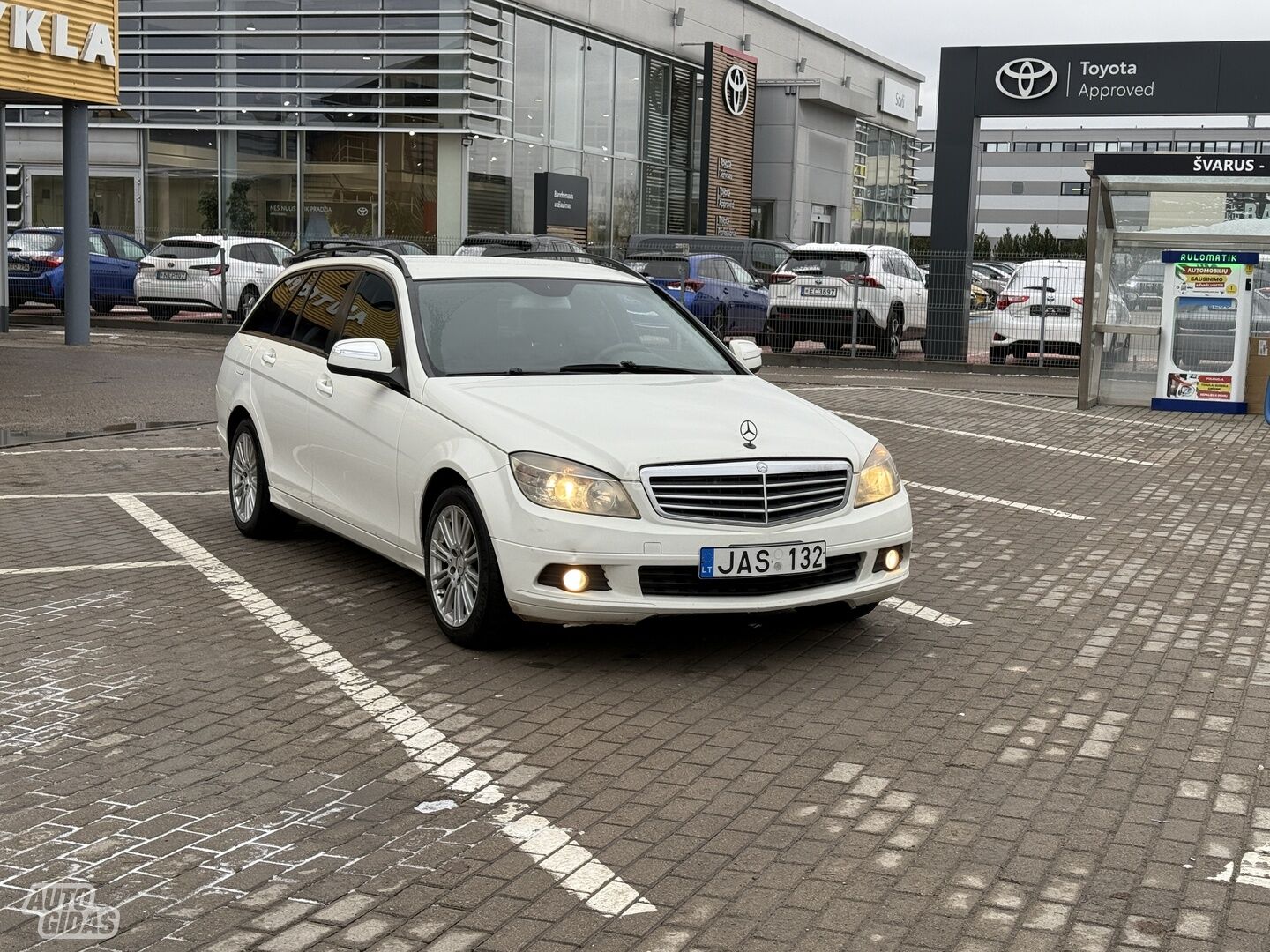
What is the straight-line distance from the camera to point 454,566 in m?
6.44

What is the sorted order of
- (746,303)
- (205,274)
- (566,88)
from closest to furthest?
(746,303)
(205,274)
(566,88)

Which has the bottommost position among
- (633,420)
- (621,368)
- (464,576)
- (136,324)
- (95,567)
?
(95,567)

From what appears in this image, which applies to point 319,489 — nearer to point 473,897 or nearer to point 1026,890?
point 473,897

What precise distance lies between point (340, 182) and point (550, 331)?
3011cm

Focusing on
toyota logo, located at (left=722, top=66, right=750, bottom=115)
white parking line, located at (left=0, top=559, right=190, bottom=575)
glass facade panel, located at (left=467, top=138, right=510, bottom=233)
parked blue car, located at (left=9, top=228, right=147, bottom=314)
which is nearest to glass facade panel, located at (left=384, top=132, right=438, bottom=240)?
glass facade panel, located at (left=467, top=138, right=510, bottom=233)

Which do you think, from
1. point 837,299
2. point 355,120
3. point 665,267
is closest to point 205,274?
point 665,267

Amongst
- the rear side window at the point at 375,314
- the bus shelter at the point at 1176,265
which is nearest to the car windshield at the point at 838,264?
the bus shelter at the point at 1176,265

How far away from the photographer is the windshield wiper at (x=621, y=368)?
23.5ft

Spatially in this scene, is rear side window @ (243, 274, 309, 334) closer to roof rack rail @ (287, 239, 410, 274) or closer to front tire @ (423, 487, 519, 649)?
roof rack rail @ (287, 239, 410, 274)

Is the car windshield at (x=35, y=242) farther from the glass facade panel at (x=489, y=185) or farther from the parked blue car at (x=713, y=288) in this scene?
the glass facade panel at (x=489, y=185)

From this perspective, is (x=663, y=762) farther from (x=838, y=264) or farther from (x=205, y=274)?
(x=205, y=274)

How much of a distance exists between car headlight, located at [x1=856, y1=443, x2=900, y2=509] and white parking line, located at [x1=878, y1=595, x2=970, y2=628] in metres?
0.72

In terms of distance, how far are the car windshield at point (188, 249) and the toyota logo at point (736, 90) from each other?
813 inches

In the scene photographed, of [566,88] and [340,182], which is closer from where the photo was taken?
[340,182]
